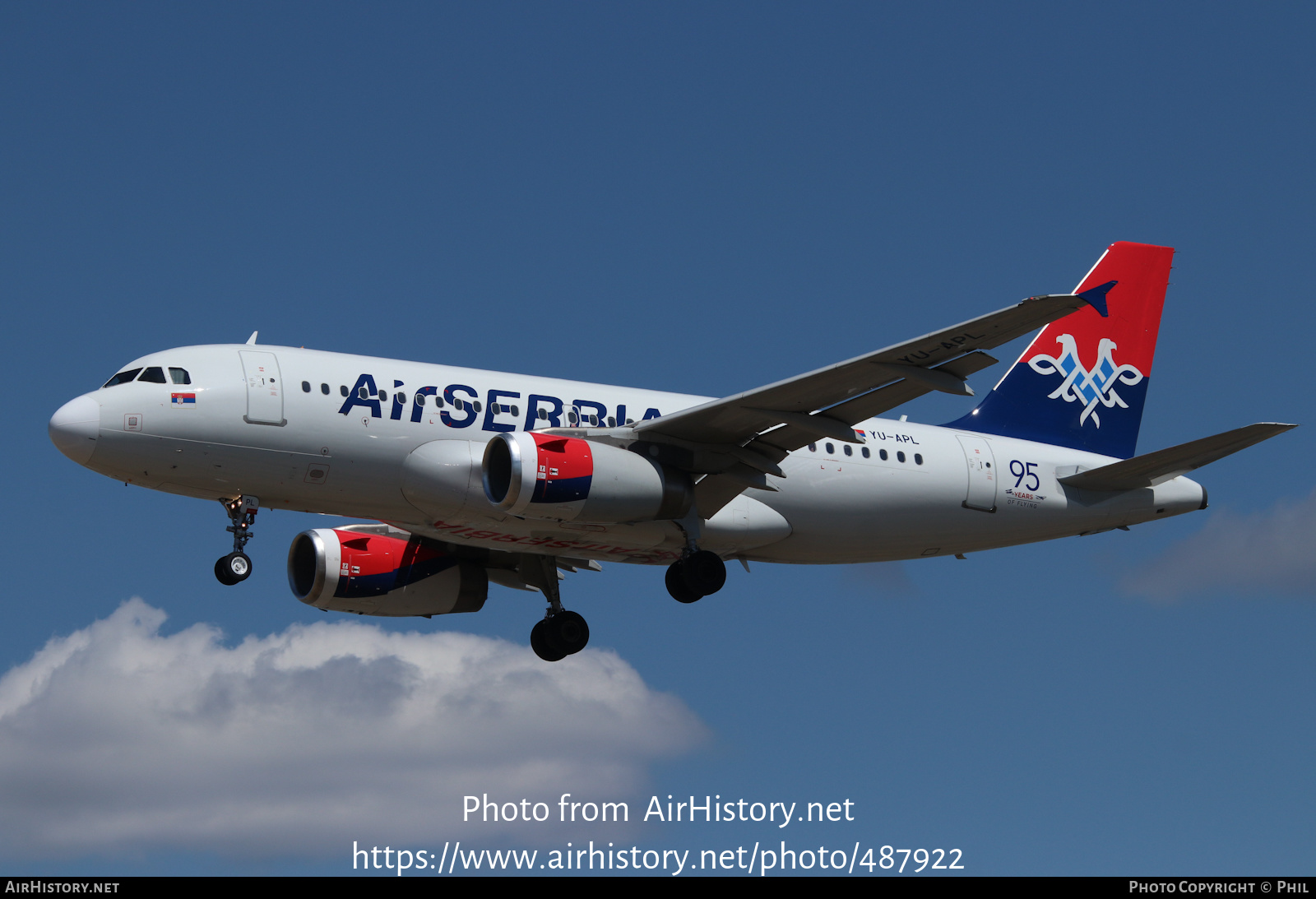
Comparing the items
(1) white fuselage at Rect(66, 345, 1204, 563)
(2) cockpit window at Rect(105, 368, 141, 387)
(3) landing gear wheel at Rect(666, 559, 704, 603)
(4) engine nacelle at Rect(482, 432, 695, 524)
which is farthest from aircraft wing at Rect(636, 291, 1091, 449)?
(2) cockpit window at Rect(105, 368, 141, 387)

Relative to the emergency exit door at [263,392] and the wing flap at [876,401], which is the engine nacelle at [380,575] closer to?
the emergency exit door at [263,392]

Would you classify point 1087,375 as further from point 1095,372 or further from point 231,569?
point 231,569

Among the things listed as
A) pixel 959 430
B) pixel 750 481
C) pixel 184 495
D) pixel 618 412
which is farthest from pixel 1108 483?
pixel 184 495

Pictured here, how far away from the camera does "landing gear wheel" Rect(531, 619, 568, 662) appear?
1344 inches

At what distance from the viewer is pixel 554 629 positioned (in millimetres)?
34125

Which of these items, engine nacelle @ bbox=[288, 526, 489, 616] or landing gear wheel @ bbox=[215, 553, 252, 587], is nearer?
landing gear wheel @ bbox=[215, 553, 252, 587]

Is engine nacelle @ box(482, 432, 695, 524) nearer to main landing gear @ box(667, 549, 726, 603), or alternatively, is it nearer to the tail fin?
main landing gear @ box(667, 549, 726, 603)

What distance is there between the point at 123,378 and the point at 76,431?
140 cm

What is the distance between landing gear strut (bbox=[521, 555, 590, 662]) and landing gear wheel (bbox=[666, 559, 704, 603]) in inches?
160

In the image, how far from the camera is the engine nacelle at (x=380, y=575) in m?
33.8

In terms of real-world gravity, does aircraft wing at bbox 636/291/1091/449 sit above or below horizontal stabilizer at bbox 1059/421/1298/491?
below

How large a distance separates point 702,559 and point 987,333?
290 inches

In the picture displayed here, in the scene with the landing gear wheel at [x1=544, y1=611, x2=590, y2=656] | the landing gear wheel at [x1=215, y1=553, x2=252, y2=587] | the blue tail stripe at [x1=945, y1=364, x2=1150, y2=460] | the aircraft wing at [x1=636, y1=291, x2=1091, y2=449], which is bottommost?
the landing gear wheel at [x1=215, y1=553, x2=252, y2=587]

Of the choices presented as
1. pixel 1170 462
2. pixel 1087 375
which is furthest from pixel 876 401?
pixel 1087 375
